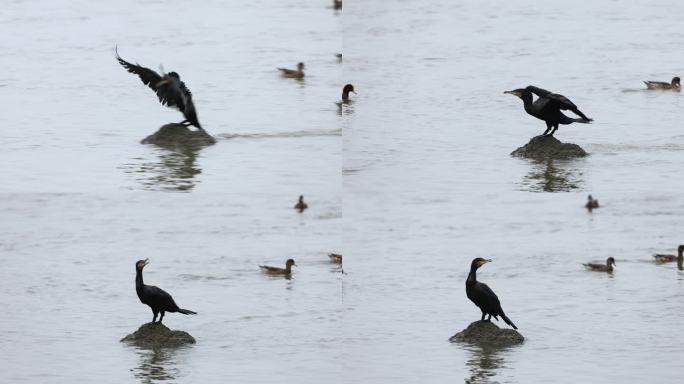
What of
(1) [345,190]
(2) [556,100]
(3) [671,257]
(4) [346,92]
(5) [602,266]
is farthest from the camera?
(3) [671,257]

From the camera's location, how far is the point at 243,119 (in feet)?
68.2

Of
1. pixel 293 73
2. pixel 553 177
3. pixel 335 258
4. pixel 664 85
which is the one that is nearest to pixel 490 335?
pixel 553 177

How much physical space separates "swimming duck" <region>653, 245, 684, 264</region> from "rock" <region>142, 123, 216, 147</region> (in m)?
12.9

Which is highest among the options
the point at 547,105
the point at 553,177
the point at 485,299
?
the point at 547,105

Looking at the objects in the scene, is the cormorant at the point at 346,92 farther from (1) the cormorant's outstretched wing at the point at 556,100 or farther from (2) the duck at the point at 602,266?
(1) the cormorant's outstretched wing at the point at 556,100

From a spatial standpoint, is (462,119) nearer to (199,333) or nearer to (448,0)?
(199,333)

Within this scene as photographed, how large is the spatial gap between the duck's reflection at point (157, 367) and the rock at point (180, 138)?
2424 mm

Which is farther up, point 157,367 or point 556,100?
point 556,100

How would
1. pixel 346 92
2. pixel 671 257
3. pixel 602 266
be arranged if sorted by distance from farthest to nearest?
pixel 671 257
pixel 602 266
pixel 346 92

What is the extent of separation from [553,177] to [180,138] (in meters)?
4.32

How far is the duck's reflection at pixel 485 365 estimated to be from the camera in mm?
18125

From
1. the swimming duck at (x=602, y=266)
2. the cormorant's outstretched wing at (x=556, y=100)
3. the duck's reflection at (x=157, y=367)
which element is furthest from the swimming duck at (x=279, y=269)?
the cormorant's outstretched wing at (x=556, y=100)

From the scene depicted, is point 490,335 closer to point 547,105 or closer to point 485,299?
point 485,299

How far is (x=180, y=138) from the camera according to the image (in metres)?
18.9
